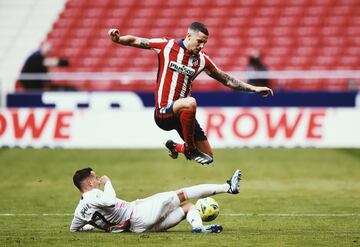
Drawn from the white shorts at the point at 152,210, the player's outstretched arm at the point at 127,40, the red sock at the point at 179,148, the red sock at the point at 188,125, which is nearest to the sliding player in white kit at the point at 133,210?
the white shorts at the point at 152,210

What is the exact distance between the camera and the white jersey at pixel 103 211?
957 centimetres

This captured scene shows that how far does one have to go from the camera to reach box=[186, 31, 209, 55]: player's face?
10.7 meters

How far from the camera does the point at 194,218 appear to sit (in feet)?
32.4

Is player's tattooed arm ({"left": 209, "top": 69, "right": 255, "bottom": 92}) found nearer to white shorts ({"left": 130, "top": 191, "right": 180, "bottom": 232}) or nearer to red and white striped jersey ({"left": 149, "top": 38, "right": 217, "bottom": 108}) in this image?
red and white striped jersey ({"left": 149, "top": 38, "right": 217, "bottom": 108})

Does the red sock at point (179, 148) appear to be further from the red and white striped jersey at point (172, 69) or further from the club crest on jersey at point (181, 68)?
the club crest on jersey at point (181, 68)

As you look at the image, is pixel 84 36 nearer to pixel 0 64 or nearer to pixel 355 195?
pixel 0 64

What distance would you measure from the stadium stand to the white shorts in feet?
47.1

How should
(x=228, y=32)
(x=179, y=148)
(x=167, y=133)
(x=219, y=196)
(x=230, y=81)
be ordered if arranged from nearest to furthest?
(x=179, y=148) < (x=230, y=81) < (x=219, y=196) < (x=167, y=133) < (x=228, y=32)

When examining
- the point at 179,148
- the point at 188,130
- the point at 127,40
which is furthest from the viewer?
the point at 179,148

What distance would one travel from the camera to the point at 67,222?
11109mm

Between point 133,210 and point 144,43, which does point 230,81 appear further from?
point 133,210

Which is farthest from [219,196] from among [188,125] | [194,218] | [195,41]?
[194,218]

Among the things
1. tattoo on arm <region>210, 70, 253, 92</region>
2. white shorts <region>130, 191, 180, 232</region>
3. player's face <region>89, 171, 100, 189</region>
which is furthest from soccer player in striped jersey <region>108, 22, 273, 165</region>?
player's face <region>89, 171, 100, 189</region>

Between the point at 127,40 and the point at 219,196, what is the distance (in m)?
4.78
